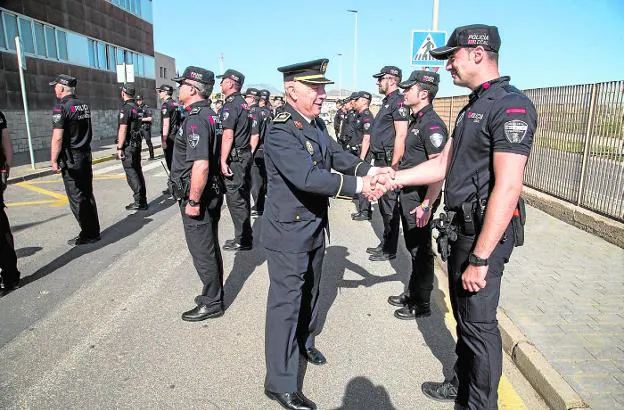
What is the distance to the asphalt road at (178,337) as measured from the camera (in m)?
2.92

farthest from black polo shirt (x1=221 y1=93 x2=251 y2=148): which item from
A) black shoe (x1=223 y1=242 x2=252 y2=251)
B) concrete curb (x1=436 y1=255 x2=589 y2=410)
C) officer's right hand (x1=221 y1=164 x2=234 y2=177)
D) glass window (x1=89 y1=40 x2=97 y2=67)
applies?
glass window (x1=89 y1=40 x2=97 y2=67)

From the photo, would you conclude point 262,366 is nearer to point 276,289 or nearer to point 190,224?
point 276,289

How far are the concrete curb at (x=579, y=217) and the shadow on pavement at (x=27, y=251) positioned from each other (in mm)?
7786

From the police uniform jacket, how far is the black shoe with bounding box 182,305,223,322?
1.47 metres

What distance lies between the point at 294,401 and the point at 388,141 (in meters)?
3.84

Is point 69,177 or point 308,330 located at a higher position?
point 69,177

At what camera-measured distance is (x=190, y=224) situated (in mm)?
3938

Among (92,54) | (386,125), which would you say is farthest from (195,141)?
(92,54)

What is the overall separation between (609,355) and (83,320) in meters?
4.34

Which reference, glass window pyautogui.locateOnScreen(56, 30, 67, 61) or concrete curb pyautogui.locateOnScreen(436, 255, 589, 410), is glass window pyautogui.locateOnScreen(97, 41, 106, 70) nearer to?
glass window pyautogui.locateOnScreen(56, 30, 67, 61)

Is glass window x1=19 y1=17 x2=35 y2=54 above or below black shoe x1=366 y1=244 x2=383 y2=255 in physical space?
above

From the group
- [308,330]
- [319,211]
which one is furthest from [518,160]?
[308,330]

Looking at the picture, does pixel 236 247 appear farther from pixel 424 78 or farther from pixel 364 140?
Result: pixel 424 78

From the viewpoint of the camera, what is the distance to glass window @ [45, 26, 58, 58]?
58.8ft
